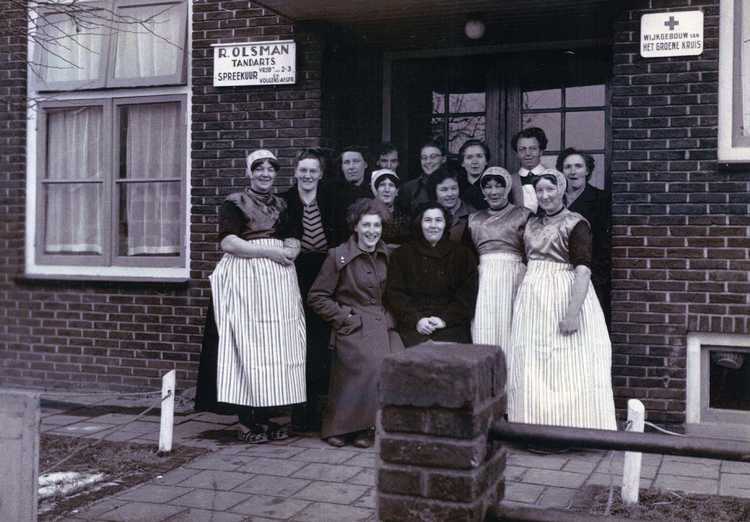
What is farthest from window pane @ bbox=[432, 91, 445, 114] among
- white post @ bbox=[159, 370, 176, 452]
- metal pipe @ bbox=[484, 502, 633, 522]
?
metal pipe @ bbox=[484, 502, 633, 522]

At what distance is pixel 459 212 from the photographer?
6.34 meters

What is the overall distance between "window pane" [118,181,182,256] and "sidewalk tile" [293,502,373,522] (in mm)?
3871

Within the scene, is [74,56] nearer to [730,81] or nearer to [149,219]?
[149,219]

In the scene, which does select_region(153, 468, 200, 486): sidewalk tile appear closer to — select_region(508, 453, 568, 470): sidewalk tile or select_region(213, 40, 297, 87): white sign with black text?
select_region(508, 453, 568, 470): sidewalk tile

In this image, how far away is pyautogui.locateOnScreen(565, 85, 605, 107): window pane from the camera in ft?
24.3

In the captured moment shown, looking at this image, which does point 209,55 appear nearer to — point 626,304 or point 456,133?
point 456,133

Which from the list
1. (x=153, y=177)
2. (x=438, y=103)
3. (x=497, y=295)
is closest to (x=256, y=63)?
(x=153, y=177)

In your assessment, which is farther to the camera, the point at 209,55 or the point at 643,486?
the point at 209,55

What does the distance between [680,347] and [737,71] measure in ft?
6.45

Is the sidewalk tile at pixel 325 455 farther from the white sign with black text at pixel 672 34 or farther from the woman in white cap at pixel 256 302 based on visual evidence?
the white sign with black text at pixel 672 34

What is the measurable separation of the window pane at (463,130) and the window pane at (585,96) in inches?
30.4

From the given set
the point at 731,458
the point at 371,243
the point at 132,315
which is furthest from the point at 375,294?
the point at 731,458

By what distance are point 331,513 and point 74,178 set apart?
5.05 metres

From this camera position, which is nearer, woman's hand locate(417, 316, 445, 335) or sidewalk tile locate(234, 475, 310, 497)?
sidewalk tile locate(234, 475, 310, 497)
